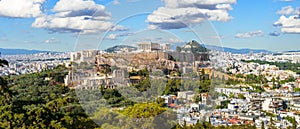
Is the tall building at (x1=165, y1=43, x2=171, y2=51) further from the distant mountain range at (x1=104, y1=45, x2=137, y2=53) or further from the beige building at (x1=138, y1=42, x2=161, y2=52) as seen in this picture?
the distant mountain range at (x1=104, y1=45, x2=137, y2=53)

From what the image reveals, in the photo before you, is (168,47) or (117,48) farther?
(117,48)

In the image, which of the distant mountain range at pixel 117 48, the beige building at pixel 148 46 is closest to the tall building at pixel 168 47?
the beige building at pixel 148 46

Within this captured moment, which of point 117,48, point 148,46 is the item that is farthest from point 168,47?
point 117,48

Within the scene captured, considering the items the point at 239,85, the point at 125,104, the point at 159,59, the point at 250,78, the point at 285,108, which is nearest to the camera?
the point at 159,59

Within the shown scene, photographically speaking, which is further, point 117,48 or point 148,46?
point 117,48

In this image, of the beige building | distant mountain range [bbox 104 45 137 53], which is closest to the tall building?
the beige building

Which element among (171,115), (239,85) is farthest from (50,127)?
(239,85)

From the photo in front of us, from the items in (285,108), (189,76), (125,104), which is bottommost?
(285,108)

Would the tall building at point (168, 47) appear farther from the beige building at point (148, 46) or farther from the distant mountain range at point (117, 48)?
the distant mountain range at point (117, 48)

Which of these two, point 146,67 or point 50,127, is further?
point 50,127

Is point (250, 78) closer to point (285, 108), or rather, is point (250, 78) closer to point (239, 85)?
point (239, 85)

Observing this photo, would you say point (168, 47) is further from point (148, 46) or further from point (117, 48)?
point (117, 48)
